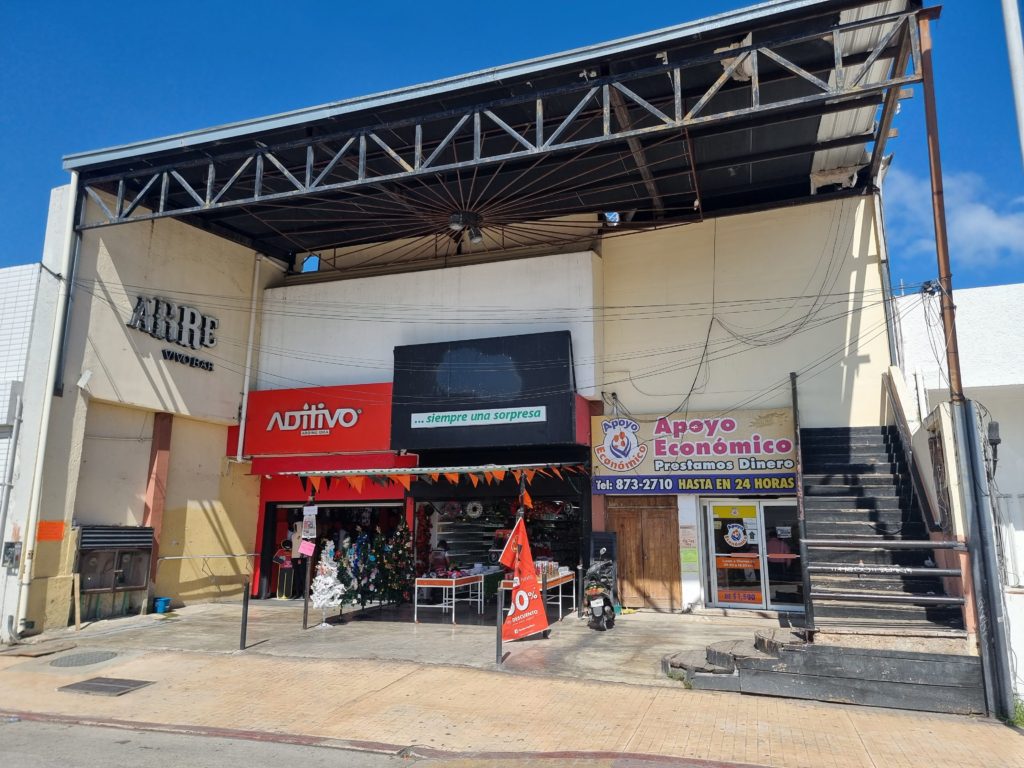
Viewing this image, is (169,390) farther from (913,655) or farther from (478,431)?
(913,655)

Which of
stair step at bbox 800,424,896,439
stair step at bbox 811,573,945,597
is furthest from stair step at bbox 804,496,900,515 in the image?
stair step at bbox 800,424,896,439

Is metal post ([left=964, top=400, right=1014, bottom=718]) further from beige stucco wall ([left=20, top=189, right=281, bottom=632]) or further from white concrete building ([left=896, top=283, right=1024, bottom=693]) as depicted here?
beige stucco wall ([left=20, top=189, right=281, bottom=632])

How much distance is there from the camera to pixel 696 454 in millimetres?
15352

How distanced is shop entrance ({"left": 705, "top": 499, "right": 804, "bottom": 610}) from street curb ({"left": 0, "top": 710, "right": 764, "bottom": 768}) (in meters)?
9.07

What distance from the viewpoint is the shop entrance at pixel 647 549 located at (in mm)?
15312

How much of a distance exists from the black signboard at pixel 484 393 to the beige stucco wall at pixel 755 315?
1848 mm

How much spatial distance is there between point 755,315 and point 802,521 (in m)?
5.40

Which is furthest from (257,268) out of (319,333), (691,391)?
(691,391)

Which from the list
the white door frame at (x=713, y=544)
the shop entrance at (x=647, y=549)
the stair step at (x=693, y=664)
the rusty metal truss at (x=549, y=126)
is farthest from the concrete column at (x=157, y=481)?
the white door frame at (x=713, y=544)

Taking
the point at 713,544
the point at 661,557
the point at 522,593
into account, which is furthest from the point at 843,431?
the point at 522,593

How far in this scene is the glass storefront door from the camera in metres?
15.1

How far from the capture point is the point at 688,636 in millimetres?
12555

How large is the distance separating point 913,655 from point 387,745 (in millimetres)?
5700

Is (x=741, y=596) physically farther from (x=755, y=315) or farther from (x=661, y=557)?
(x=755, y=315)
